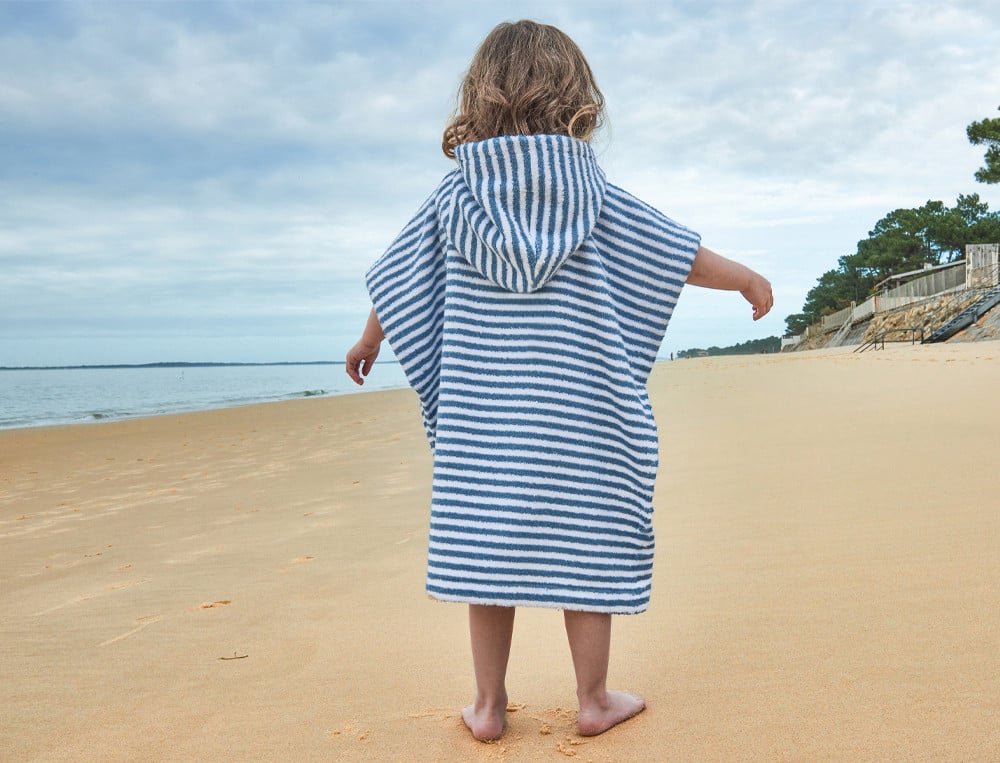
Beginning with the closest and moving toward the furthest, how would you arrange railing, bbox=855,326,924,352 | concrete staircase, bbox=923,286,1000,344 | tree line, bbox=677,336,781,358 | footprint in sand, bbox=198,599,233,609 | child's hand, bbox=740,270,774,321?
1. child's hand, bbox=740,270,774,321
2. footprint in sand, bbox=198,599,233,609
3. concrete staircase, bbox=923,286,1000,344
4. railing, bbox=855,326,924,352
5. tree line, bbox=677,336,781,358

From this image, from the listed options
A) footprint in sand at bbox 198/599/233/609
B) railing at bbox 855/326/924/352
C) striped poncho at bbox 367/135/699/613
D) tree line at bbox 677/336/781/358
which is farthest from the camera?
tree line at bbox 677/336/781/358

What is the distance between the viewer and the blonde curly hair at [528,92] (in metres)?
1.79

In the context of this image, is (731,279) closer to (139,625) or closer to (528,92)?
(528,92)

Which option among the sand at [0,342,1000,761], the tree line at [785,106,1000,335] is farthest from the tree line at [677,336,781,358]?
the sand at [0,342,1000,761]

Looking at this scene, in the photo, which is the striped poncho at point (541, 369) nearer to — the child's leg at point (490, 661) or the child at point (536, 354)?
the child at point (536, 354)

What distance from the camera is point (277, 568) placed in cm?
331

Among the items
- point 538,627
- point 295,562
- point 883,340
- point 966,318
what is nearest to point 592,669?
point 538,627

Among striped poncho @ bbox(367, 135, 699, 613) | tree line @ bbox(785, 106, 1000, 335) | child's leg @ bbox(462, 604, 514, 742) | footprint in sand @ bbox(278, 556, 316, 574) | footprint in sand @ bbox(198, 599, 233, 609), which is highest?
tree line @ bbox(785, 106, 1000, 335)

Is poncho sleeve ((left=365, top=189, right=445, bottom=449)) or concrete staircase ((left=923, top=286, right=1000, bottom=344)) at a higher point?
concrete staircase ((left=923, top=286, right=1000, bottom=344))

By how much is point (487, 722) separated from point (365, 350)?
0.90 meters

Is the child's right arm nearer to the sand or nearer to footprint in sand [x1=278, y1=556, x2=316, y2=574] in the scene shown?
the sand

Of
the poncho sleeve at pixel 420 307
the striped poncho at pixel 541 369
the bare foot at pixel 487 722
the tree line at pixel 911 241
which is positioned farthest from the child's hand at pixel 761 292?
the tree line at pixel 911 241

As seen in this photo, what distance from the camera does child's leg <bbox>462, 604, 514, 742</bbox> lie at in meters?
1.68

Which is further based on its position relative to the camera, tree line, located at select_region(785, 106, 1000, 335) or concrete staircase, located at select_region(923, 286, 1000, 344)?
tree line, located at select_region(785, 106, 1000, 335)
